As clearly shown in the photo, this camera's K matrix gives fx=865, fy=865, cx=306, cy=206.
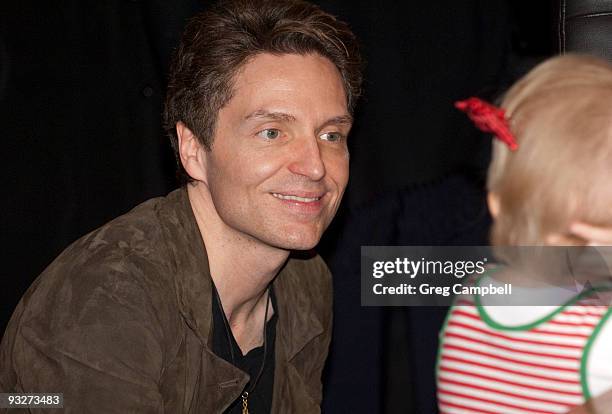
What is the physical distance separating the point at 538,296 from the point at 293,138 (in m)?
0.62

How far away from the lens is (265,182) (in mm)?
1503

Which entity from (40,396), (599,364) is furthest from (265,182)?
(599,364)

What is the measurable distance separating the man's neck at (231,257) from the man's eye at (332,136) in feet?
0.72

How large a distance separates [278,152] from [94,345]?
0.45 meters

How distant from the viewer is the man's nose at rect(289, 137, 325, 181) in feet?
4.87

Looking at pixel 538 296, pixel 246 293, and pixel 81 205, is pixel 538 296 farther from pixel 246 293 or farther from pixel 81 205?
pixel 81 205

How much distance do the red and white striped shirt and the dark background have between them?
34.1 inches

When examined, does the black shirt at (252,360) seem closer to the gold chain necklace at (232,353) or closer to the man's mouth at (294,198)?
the gold chain necklace at (232,353)

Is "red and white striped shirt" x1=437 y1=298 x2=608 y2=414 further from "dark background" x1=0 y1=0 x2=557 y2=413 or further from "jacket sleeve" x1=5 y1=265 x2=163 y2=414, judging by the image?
"dark background" x1=0 y1=0 x2=557 y2=413

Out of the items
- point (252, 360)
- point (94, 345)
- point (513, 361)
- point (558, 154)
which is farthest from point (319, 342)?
point (558, 154)

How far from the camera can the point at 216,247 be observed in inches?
62.7

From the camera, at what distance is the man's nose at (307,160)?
4.87 feet

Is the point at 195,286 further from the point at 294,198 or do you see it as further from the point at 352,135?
the point at 352,135

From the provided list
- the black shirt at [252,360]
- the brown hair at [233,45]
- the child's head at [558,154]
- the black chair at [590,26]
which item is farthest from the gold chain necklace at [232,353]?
the black chair at [590,26]
